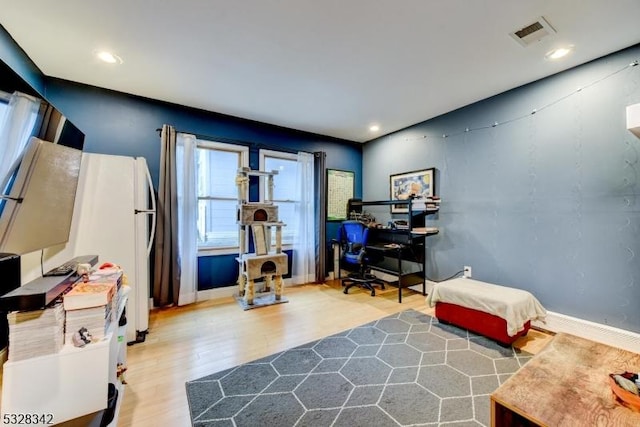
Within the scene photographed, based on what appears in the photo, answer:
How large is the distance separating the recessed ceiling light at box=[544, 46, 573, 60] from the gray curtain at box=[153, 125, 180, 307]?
12.3 ft

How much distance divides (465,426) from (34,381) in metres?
1.98

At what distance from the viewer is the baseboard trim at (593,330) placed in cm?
206

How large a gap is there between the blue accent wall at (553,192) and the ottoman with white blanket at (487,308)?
17.6 inches

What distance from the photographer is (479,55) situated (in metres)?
2.19

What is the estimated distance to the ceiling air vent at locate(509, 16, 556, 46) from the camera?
1812mm

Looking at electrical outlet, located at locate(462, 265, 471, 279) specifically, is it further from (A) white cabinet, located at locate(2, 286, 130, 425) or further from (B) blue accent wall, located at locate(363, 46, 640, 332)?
(A) white cabinet, located at locate(2, 286, 130, 425)

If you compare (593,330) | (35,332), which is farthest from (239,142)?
(593,330)

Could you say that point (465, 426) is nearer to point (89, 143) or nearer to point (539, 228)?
point (539, 228)

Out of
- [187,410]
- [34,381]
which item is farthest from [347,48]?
[187,410]

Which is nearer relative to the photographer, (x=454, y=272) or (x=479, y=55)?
(x=479, y=55)

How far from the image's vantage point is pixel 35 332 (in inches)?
39.1

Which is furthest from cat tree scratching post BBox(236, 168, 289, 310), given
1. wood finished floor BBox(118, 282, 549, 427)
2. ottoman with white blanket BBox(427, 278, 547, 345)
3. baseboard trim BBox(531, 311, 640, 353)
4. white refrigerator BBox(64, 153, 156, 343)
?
baseboard trim BBox(531, 311, 640, 353)

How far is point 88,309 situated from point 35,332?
159mm

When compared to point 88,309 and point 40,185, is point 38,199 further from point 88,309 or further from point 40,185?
point 88,309
